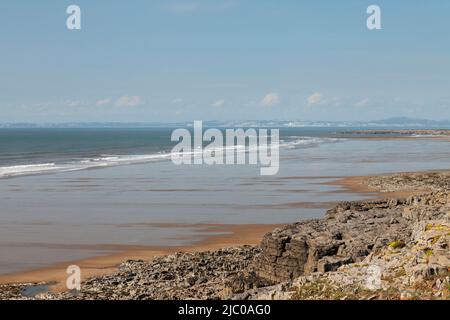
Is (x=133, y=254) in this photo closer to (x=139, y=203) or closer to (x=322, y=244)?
(x=322, y=244)

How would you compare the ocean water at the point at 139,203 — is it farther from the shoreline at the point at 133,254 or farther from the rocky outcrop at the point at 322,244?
the rocky outcrop at the point at 322,244

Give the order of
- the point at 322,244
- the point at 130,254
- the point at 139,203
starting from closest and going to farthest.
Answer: the point at 322,244
the point at 130,254
the point at 139,203

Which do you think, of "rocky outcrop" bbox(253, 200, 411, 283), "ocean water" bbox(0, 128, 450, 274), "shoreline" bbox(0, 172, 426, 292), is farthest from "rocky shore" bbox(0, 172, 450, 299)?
"ocean water" bbox(0, 128, 450, 274)

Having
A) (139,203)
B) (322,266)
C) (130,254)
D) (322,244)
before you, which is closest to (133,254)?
(130,254)

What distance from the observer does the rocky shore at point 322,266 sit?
12.9 meters

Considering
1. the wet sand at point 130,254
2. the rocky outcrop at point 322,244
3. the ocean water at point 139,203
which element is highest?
the rocky outcrop at point 322,244

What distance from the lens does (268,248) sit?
19688 mm

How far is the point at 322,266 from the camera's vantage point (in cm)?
1648

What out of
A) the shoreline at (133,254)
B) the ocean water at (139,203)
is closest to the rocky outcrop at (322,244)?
the shoreline at (133,254)

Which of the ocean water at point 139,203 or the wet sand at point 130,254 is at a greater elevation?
the ocean water at point 139,203

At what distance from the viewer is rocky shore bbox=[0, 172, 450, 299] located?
12922 mm

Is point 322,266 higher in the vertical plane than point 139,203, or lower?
higher

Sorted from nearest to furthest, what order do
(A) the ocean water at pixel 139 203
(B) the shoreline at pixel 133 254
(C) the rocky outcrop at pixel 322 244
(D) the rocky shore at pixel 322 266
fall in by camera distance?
(D) the rocky shore at pixel 322 266, (C) the rocky outcrop at pixel 322 244, (B) the shoreline at pixel 133 254, (A) the ocean water at pixel 139 203

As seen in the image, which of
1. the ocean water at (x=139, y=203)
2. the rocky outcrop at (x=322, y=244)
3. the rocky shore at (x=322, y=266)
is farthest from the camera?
the ocean water at (x=139, y=203)
